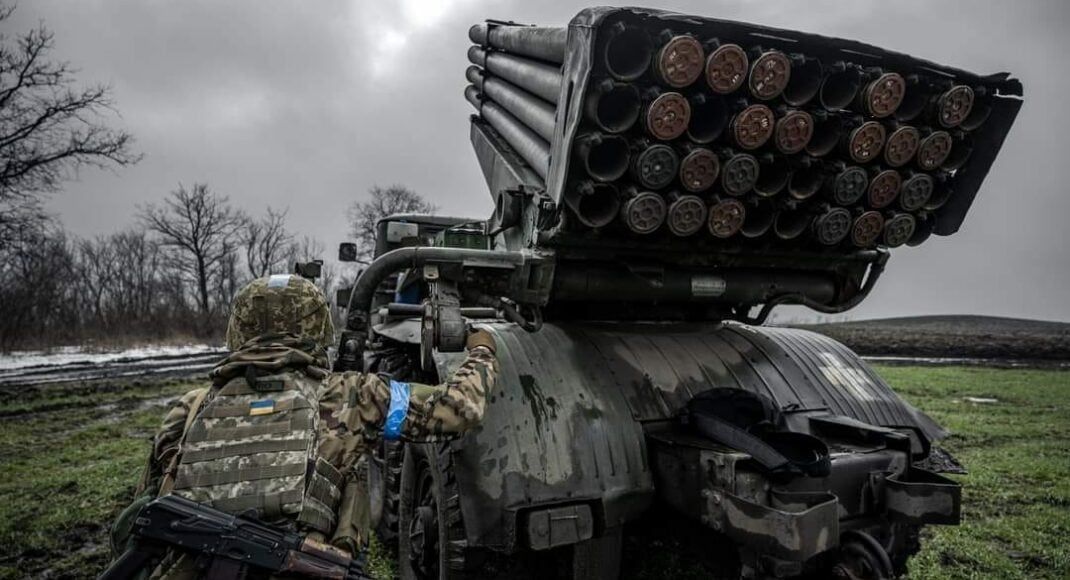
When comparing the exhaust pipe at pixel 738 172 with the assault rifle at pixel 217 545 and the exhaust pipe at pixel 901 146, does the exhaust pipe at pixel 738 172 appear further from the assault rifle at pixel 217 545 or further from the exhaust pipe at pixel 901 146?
the assault rifle at pixel 217 545

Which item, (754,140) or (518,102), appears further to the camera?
(518,102)

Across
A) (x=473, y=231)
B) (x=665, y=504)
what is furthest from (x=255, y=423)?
(x=473, y=231)

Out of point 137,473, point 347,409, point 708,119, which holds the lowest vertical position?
point 137,473

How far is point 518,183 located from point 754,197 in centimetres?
148

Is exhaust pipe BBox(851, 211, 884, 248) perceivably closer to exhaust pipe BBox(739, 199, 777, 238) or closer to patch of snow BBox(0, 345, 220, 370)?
exhaust pipe BBox(739, 199, 777, 238)

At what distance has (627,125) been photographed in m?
2.93

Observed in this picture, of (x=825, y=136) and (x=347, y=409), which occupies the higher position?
(x=825, y=136)

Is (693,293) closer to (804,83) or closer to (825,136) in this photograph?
(825,136)

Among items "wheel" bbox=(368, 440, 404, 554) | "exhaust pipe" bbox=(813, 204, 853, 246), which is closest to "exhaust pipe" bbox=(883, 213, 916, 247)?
"exhaust pipe" bbox=(813, 204, 853, 246)

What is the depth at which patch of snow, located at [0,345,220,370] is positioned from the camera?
1714 centimetres

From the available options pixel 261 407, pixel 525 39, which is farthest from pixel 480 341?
pixel 525 39

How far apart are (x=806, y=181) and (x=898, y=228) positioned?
757 mm

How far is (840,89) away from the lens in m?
3.12

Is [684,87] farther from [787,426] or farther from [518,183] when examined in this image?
[787,426]
